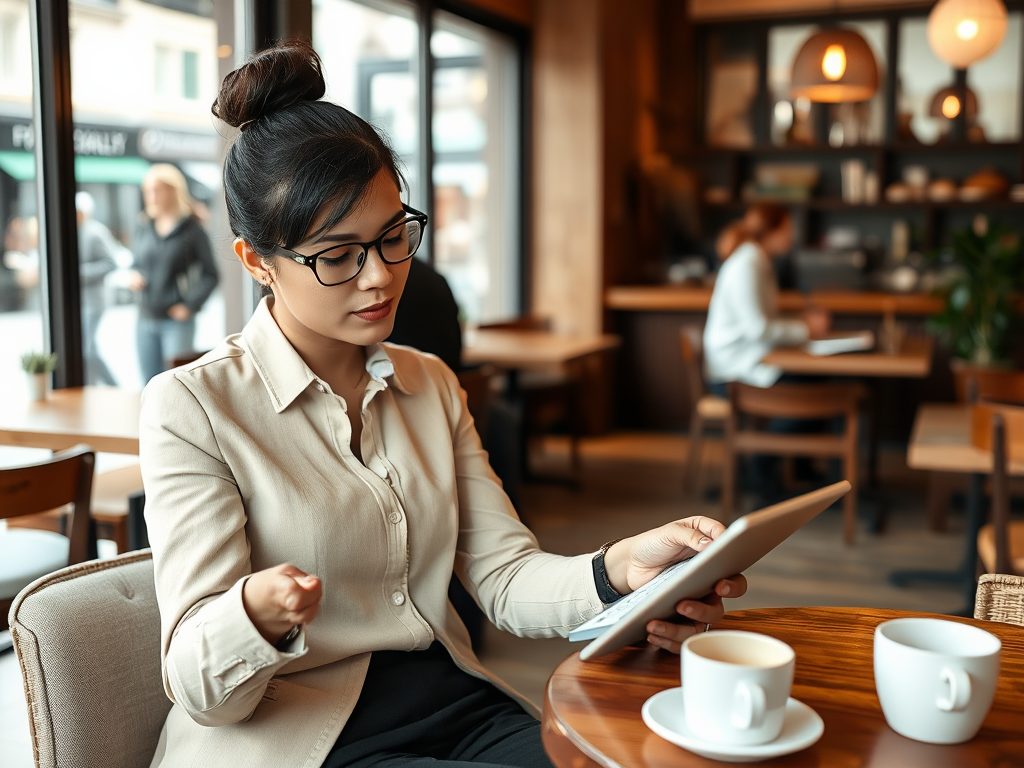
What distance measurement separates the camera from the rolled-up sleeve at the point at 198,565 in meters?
1.01

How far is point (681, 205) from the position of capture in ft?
24.6

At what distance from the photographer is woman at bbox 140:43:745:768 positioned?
111 centimetres

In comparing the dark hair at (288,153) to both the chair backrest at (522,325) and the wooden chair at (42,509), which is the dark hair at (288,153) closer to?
the wooden chair at (42,509)

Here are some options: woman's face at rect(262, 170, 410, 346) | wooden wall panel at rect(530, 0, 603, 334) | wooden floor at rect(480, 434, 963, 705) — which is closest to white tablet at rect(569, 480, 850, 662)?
woman's face at rect(262, 170, 410, 346)

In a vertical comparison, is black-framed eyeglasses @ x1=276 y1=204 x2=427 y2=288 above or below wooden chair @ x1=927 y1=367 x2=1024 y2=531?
above

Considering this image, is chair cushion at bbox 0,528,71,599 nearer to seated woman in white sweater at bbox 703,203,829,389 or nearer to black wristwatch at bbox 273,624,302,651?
black wristwatch at bbox 273,624,302,651

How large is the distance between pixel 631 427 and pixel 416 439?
573 cm

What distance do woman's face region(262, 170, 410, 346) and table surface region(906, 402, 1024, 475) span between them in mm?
1987

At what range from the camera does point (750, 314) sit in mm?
4809

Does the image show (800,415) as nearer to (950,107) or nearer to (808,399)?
(808,399)

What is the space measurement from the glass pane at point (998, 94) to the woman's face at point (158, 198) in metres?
5.48

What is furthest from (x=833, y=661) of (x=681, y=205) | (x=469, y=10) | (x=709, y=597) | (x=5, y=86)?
(x=681, y=205)

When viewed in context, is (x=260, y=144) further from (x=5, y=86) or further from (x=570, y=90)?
(x=570, y=90)

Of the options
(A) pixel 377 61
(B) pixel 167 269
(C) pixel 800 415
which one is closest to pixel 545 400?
(C) pixel 800 415
